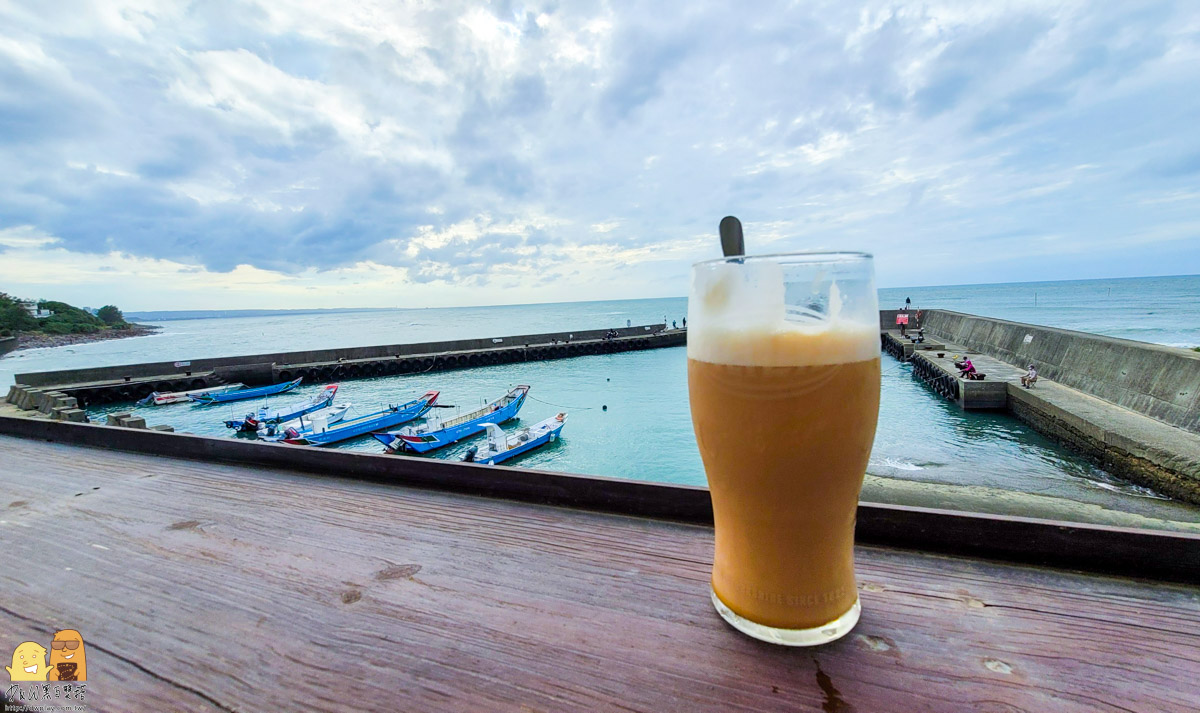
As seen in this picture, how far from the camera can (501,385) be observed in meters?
26.7

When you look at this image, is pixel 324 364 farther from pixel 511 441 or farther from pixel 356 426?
pixel 511 441

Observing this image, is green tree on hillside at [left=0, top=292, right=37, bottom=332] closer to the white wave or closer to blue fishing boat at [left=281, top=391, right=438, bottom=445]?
blue fishing boat at [left=281, top=391, right=438, bottom=445]

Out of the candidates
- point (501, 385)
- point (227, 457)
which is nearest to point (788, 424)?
point (227, 457)

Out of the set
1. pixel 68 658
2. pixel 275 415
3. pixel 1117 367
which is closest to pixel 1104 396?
pixel 1117 367

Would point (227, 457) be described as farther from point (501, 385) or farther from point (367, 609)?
point (501, 385)

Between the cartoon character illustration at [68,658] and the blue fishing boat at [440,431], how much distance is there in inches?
555

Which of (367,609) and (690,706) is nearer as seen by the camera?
(690,706)

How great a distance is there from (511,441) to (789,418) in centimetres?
1406

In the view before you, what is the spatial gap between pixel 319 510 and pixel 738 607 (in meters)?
1.20

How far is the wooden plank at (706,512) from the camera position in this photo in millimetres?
977

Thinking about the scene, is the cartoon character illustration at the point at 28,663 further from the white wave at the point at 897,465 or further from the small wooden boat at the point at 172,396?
the small wooden boat at the point at 172,396

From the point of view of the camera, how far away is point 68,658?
2.71ft

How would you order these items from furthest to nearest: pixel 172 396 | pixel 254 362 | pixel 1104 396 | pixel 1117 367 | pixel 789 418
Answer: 1. pixel 254 362
2. pixel 172 396
3. pixel 1104 396
4. pixel 1117 367
5. pixel 789 418

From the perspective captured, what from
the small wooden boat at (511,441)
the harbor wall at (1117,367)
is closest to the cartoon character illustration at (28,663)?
the small wooden boat at (511,441)
